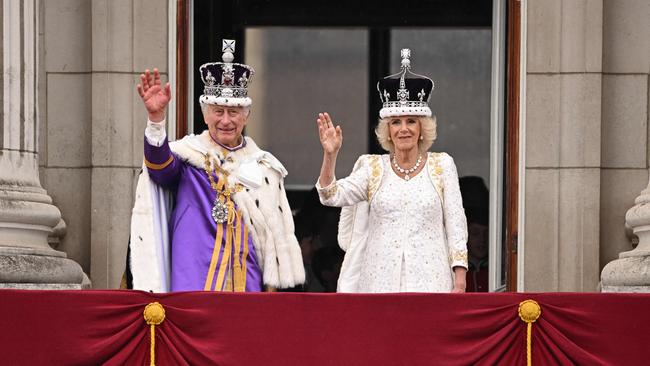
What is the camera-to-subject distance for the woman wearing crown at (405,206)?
9.96m

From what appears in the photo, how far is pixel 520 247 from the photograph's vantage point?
12367 mm

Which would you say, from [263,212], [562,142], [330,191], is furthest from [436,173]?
[562,142]

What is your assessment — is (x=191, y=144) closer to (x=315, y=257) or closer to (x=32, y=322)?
(x=32, y=322)

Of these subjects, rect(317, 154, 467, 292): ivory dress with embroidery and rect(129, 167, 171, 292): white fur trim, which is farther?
rect(317, 154, 467, 292): ivory dress with embroidery

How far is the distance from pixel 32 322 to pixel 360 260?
227 cm

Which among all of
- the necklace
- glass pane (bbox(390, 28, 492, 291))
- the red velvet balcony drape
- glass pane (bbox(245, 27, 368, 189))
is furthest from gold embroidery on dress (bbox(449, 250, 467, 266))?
glass pane (bbox(245, 27, 368, 189))

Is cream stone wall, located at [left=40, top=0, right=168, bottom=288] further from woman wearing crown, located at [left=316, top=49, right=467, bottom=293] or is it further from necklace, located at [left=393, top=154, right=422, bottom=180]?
necklace, located at [left=393, top=154, right=422, bottom=180]

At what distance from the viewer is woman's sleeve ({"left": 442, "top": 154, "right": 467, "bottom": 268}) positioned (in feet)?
32.3

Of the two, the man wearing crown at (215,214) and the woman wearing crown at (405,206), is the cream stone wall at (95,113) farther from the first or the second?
the woman wearing crown at (405,206)

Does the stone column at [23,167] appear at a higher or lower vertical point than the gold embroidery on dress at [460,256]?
higher

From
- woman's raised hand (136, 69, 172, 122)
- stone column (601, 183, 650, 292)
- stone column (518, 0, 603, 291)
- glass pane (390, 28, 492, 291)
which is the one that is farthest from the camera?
glass pane (390, 28, 492, 291)

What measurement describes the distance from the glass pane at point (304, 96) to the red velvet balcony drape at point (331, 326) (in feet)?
23.1

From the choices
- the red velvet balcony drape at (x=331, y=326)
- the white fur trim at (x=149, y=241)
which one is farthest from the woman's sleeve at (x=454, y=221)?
the white fur trim at (x=149, y=241)

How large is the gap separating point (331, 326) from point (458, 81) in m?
7.08
